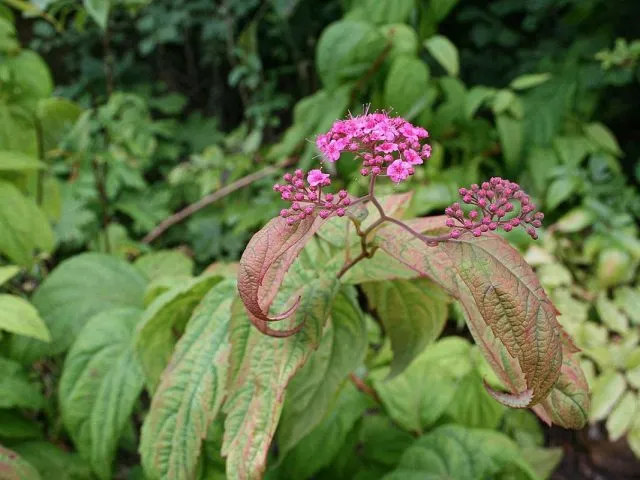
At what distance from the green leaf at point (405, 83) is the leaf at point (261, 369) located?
1039mm

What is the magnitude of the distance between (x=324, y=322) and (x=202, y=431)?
18 cm

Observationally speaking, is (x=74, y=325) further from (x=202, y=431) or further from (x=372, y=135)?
(x=372, y=135)

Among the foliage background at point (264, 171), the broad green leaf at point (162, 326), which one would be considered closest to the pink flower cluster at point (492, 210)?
the foliage background at point (264, 171)

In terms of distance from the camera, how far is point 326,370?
2.22 feet

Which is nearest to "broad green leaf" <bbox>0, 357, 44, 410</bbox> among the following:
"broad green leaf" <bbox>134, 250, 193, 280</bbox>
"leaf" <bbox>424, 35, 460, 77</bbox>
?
"broad green leaf" <bbox>134, 250, 193, 280</bbox>

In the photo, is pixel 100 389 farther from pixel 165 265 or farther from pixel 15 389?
pixel 165 265

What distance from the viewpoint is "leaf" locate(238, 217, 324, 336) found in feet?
1.54

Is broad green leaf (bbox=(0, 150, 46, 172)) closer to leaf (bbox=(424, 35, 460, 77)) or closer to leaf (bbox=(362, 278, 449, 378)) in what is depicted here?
leaf (bbox=(362, 278, 449, 378))

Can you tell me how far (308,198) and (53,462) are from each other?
2.33ft

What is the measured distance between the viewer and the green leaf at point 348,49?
158 centimetres

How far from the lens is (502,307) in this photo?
0.49m

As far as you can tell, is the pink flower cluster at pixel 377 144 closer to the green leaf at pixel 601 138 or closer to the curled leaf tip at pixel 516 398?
the curled leaf tip at pixel 516 398

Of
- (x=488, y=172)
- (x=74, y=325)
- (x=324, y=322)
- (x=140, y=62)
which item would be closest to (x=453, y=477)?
(x=324, y=322)

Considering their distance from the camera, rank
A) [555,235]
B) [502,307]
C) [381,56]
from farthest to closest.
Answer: [555,235]
[381,56]
[502,307]
